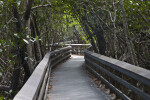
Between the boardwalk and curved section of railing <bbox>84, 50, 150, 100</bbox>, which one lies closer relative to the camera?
curved section of railing <bbox>84, 50, 150, 100</bbox>

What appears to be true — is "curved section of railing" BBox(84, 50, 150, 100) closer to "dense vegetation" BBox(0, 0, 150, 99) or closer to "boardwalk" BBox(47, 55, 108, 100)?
"boardwalk" BBox(47, 55, 108, 100)

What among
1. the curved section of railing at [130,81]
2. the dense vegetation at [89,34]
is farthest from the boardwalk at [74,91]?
the dense vegetation at [89,34]

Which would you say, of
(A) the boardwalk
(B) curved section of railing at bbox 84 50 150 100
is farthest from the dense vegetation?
(B) curved section of railing at bbox 84 50 150 100

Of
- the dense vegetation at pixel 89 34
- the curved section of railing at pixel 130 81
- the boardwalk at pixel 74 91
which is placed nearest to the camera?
the curved section of railing at pixel 130 81

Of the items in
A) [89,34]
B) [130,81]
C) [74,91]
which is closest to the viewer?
[130,81]

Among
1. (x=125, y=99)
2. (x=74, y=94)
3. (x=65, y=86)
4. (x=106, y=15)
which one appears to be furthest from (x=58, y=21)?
(x=125, y=99)

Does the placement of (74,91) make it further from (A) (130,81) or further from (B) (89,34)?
(B) (89,34)

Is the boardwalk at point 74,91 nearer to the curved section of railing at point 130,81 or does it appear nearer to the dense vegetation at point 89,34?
the curved section of railing at point 130,81

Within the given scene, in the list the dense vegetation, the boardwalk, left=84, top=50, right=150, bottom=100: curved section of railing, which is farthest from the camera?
the dense vegetation

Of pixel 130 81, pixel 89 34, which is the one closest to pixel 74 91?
pixel 130 81

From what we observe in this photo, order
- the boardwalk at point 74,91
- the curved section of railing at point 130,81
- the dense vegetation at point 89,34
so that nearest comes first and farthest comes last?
the curved section of railing at point 130,81, the boardwalk at point 74,91, the dense vegetation at point 89,34

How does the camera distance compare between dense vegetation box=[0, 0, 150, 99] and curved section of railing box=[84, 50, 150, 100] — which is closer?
curved section of railing box=[84, 50, 150, 100]

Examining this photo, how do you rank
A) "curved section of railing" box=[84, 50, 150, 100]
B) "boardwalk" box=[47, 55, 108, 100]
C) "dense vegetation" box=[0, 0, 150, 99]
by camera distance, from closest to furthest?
"curved section of railing" box=[84, 50, 150, 100] < "boardwalk" box=[47, 55, 108, 100] < "dense vegetation" box=[0, 0, 150, 99]

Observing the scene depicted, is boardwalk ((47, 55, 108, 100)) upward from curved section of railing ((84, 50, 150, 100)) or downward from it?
downward
